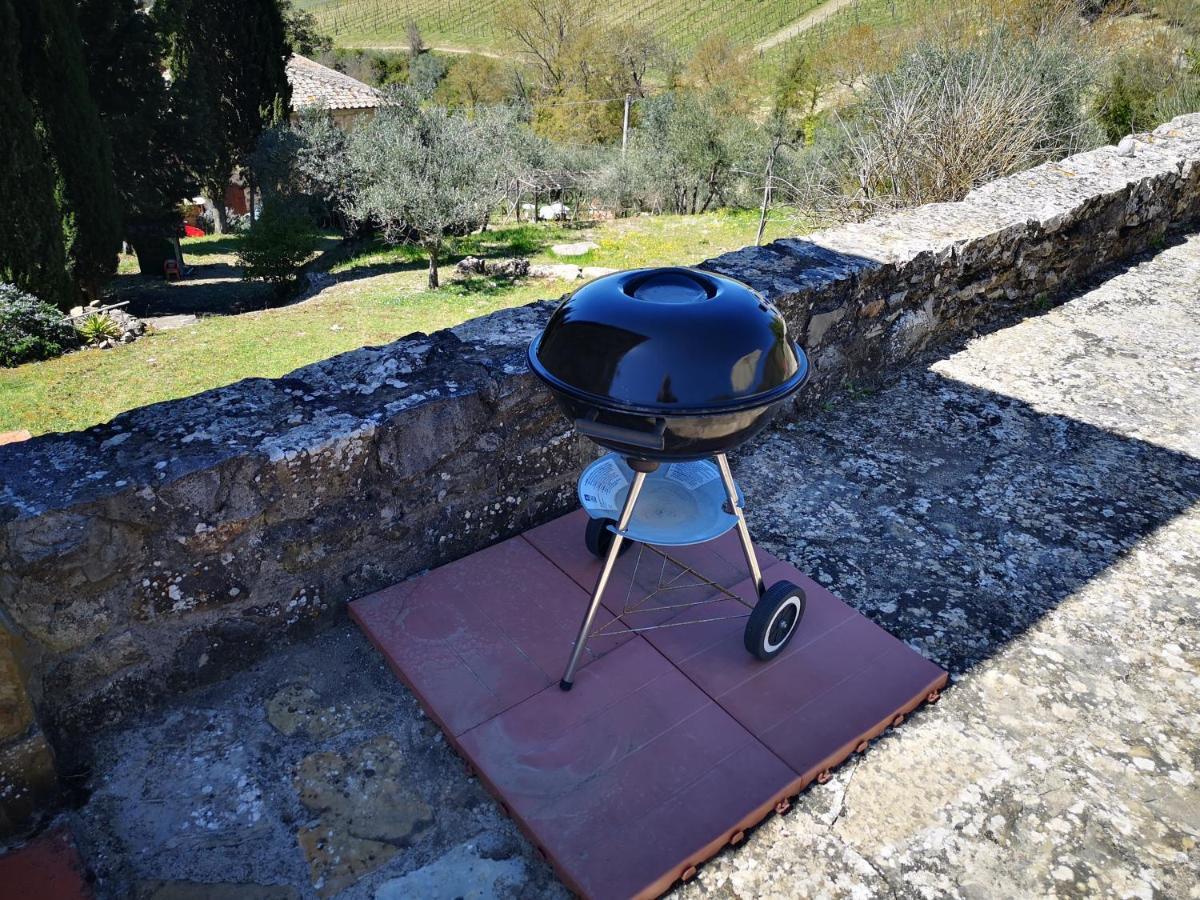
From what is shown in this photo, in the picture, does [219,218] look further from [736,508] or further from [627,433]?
[627,433]

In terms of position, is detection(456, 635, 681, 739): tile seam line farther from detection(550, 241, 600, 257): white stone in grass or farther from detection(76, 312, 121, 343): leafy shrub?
detection(550, 241, 600, 257): white stone in grass

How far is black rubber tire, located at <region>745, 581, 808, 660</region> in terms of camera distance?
2.32 metres

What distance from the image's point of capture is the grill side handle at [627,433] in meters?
1.79

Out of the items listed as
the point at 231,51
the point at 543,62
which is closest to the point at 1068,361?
the point at 231,51

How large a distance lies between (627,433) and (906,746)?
1.27 meters

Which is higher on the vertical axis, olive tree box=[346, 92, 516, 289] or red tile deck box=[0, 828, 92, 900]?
red tile deck box=[0, 828, 92, 900]

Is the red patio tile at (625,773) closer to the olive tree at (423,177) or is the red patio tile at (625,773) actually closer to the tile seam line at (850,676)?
the tile seam line at (850,676)

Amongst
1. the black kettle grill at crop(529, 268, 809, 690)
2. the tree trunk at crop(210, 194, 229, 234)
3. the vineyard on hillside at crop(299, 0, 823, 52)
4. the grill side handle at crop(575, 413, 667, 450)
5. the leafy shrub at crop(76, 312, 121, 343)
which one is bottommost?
the tree trunk at crop(210, 194, 229, 234)

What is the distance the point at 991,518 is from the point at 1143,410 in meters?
1.49

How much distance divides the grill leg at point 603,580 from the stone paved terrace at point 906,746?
0.40 meters

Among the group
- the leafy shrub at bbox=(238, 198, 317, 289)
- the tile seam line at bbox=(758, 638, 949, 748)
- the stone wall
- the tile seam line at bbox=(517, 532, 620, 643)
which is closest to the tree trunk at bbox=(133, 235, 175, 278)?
the leafy shrub at bbox=(238, 198, 317, 289)

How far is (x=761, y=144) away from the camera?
65.1ft

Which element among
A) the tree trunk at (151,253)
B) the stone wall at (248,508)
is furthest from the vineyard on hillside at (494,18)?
the stone wall at (248,508)

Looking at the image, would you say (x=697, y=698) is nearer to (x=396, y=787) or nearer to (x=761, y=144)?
(x=396, y=787)
